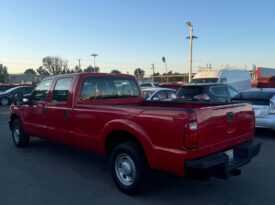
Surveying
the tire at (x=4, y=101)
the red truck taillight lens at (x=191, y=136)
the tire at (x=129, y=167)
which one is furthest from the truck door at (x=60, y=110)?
the tire at (x=4, y=101)

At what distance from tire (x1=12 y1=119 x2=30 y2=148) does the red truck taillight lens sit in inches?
218

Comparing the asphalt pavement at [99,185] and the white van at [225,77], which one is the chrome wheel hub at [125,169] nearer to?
the asphalt pavement at [99,185]

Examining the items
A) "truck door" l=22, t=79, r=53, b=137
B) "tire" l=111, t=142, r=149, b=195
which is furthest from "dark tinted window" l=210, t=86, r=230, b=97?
"tire" l=111, t=142, r=149, b=195

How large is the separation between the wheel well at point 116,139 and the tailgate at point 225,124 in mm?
1083

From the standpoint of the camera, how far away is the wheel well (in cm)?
538

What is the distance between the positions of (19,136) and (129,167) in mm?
4666

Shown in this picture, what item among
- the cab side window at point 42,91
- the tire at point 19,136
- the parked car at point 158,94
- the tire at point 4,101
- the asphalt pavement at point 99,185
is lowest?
the tire at point 4,101

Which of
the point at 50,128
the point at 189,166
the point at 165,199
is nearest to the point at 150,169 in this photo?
the point at 165,199


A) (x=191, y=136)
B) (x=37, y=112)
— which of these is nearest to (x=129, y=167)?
(x=191, y=136)

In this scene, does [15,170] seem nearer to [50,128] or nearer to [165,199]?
[50,128]

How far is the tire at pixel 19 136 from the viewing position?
8860 millimetres

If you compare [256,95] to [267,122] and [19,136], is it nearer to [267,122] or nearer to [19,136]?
[267,122]

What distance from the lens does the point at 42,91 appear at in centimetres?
780

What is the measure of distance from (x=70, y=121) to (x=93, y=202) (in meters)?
1.88
